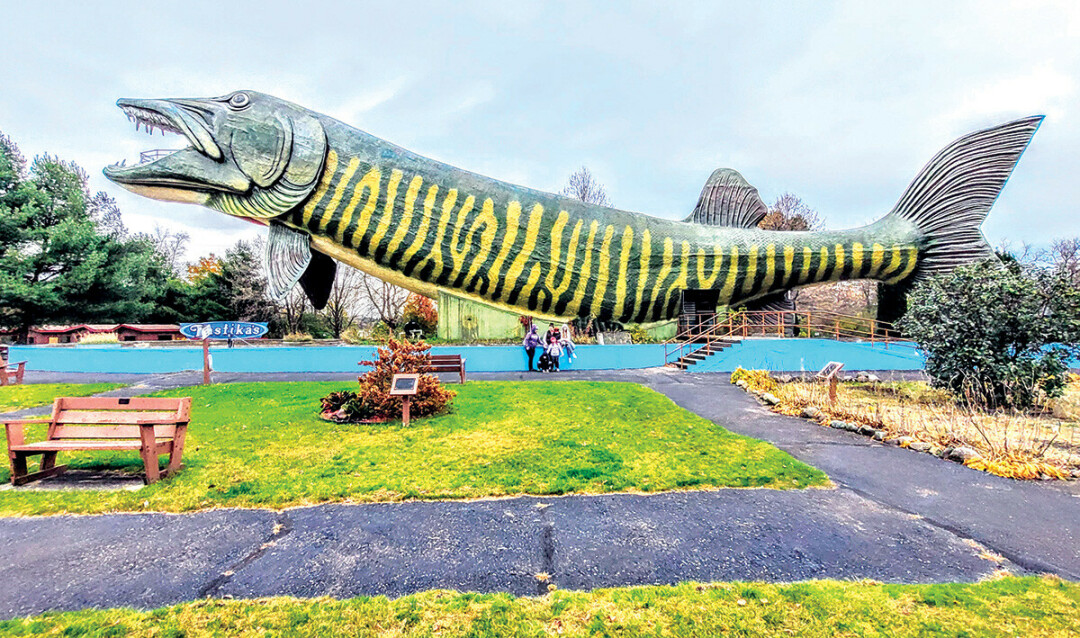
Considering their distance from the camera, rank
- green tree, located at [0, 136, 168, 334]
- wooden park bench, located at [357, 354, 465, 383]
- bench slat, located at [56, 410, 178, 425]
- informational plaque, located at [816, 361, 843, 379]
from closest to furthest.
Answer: bench slat, located at [56, 410, 178, 425] → informational plaque, located at [816, 361, 843, 379] → wooden park bench, located at [357, 354, 465, 383] → green tree, located at [0, 136, 168, 334]

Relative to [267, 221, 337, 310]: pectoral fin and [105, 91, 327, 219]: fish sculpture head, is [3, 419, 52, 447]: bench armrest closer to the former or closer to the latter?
[267, 221, 337, 310]: pectoral fin

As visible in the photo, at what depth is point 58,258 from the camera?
2108 cm

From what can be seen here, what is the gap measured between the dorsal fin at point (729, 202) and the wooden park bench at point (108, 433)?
15029 mm

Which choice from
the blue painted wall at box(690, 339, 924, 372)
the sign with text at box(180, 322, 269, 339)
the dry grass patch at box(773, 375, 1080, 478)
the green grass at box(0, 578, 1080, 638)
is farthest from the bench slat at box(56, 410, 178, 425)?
the blue painted wall at box(690, 339, 924, 372)

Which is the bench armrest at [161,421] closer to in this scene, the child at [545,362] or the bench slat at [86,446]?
the bench slat at [86,446]

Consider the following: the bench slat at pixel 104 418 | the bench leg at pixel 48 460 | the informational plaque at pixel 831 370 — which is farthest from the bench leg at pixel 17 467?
the informational plaque at pixel 831 370

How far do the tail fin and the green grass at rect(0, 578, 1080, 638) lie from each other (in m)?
15.6

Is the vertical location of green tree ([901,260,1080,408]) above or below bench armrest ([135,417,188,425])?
above

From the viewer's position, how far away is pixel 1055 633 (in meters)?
2.17

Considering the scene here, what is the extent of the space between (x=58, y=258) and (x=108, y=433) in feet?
78.6

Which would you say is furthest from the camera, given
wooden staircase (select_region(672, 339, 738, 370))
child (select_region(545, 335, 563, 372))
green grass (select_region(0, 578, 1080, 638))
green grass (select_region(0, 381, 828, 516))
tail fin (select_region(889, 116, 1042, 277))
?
tail fin (select_region(889, 116, 1042, 277))

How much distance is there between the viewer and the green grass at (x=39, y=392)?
8.34 meters

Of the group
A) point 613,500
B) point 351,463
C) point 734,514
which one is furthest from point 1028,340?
point 351,463

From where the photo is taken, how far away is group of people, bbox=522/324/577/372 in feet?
42.9
